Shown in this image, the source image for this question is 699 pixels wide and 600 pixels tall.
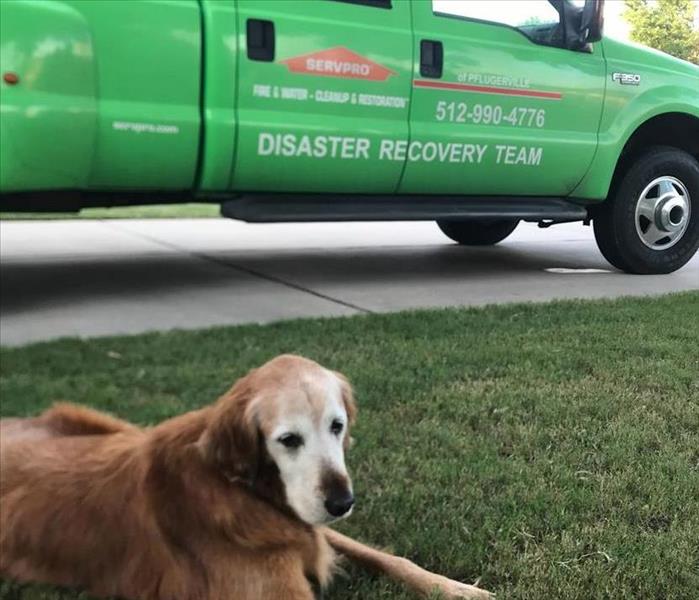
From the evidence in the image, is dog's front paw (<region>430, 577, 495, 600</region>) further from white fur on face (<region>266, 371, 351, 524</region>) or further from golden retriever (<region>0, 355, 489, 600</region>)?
white fur on face (<region>266, 371, 351, 524</region>)

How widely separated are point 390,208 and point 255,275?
1221 mm

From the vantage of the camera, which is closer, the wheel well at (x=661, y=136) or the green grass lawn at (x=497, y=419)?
the green grass lawn at (x=497, y=419)

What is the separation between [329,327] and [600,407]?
1631 millimetres

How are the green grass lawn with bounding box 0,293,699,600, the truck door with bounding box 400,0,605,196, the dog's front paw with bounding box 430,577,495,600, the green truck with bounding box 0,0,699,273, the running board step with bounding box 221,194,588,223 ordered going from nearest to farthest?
the dog's front paw with bounding box 430,577,495,600, the green grass lawn with bounding box 0,293,699,600, the green truck with bounding box 0,0,699,273, the running board step with bounding box 221,194,588,223, the truck door with bounding box 400,0,605,196

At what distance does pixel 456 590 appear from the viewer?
209cm

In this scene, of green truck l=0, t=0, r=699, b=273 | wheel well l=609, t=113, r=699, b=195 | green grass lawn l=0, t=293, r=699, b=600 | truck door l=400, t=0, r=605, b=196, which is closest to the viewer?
green grass lawn l=0, t=293, r=699, b=600

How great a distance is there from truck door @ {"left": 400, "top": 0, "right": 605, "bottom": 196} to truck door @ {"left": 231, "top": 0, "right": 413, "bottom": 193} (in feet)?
0.62

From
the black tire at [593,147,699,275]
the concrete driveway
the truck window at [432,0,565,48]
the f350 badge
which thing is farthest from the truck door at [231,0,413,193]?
the black tire at [593,147,699,275]

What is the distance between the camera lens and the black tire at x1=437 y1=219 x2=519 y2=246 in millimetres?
8062

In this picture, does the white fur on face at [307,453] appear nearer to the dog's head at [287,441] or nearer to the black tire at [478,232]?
the dog's head at [287,441]

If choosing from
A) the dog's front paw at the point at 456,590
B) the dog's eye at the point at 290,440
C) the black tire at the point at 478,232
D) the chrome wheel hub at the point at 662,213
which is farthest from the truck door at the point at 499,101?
the dog's eye at the point at 290,440

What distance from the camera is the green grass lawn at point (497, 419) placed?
7.39 ft

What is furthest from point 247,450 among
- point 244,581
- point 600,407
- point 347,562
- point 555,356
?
point 555,356

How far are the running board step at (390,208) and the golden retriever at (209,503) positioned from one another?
3.17 m
